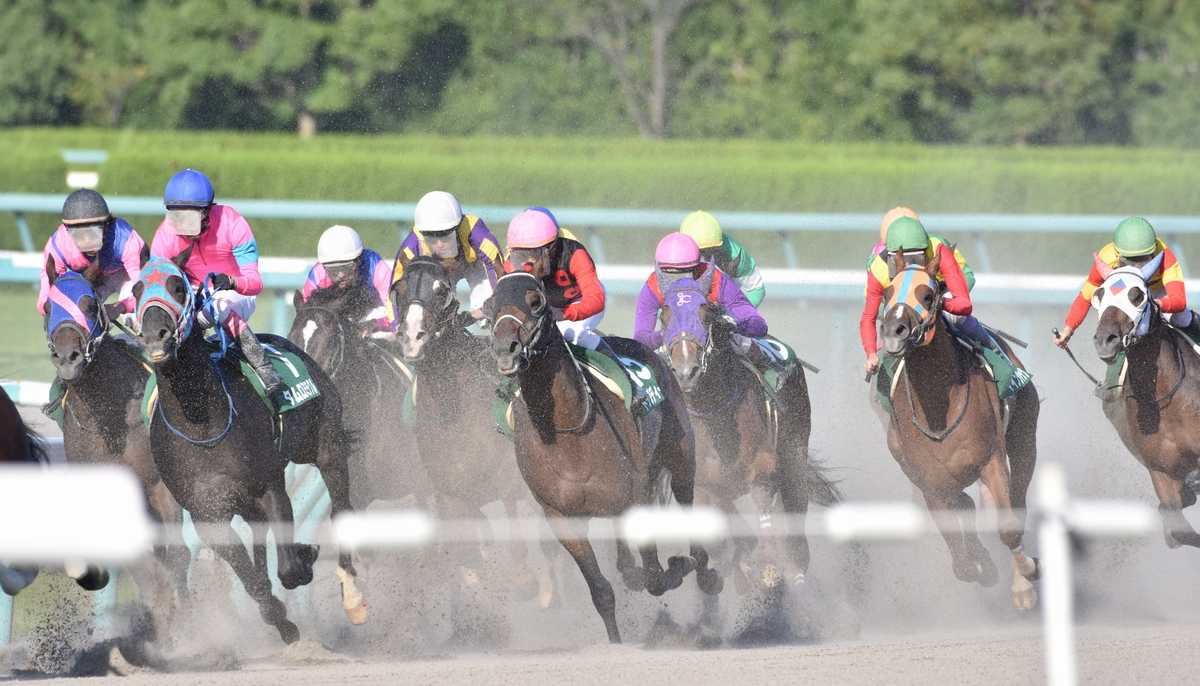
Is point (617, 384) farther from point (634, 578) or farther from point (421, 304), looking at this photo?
point (421, 304)

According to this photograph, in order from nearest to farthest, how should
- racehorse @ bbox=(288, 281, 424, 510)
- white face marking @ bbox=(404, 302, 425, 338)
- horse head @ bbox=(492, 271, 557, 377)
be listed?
horse head @ bbox=(492, 271, 557, 377), white face marking @ bbox=(404, 302, 425, 338), racehorse @ bbox=(288, 281, 424, 510)

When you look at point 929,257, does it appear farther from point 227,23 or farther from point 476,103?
point 227,23

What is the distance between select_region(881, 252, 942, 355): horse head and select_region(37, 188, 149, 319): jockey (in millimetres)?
2826

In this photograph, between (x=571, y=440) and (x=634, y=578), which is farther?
(x=634, y=578)

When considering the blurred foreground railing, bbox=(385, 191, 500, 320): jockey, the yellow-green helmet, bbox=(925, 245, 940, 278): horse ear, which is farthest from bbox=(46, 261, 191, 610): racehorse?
the blurred foreground railing

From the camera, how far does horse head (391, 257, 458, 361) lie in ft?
24.4

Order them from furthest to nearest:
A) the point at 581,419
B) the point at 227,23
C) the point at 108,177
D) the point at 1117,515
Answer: the point at 227,23 < the point at 108,177 < the point at 581,419 < the point at 1117,515

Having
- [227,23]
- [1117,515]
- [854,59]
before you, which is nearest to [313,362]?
[1117,515]

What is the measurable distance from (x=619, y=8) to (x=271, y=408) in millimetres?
24484

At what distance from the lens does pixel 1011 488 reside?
26.5 ft

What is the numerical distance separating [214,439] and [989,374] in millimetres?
3114

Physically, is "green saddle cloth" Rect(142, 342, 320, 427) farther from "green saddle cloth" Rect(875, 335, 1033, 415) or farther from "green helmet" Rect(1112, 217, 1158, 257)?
"green helmet" Rect(1112, 217, 1158, 257)

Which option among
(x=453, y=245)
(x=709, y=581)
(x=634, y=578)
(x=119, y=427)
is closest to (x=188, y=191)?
(x=119, y=427)

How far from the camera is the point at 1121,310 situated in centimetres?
758
